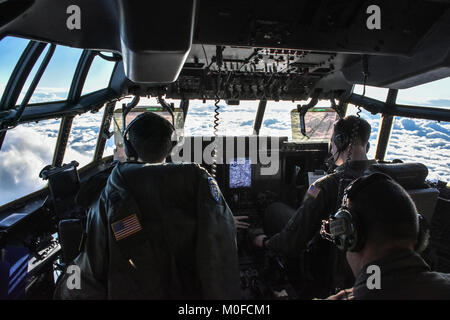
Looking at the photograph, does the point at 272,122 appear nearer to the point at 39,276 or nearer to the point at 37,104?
the point at 37,104

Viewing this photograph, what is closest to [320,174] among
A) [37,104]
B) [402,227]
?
[402,227]

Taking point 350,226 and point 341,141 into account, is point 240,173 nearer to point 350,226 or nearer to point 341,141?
point 341,141

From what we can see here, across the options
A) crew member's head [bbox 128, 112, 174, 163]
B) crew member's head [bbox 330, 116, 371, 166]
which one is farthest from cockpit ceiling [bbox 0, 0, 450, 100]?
crew member's head [bbox 330, 116, 371, 166]

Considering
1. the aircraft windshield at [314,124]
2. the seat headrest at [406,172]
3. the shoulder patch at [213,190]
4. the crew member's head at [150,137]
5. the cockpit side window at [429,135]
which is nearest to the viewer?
the shoulder patch at [213,190]

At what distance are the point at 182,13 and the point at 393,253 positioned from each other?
0.84 m

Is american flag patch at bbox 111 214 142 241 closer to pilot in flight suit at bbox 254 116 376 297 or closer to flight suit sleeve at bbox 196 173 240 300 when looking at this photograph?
flight suit sleeve at bbox 196 173 240 300

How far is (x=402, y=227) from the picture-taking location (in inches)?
29.6

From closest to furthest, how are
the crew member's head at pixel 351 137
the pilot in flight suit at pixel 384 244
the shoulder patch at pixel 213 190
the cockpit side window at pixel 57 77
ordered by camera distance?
1. the pilot in flight suit at pixel 384 244
2. the shoulder patch at pixel 213 190
3. the crew member's head at pixel 351 137
4. the cockpit side window at pixel 57 77

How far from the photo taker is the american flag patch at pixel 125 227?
2.78 ft

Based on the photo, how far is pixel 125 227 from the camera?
2.79ft

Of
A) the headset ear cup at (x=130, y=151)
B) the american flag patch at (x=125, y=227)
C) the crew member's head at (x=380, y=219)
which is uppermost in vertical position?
the headset ear cup at (x=130, y=151)

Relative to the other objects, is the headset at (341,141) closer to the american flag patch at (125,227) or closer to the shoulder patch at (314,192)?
the shoulder patch at (314,192)

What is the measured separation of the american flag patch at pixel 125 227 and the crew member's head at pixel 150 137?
28cm

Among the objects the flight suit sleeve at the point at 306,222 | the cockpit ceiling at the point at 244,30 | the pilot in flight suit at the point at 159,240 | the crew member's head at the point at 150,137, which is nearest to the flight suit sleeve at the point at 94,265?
the pilot in flight suit at the point at 159,240
